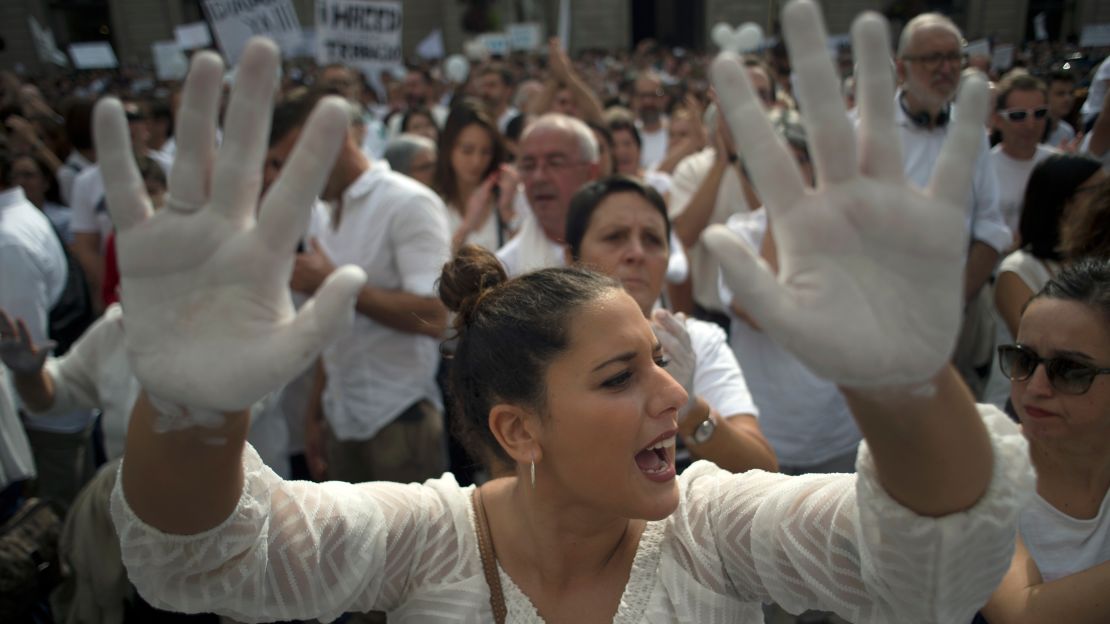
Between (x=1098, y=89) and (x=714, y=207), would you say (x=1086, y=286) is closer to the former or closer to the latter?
(x=714, y=207)

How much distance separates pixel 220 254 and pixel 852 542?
100 cm

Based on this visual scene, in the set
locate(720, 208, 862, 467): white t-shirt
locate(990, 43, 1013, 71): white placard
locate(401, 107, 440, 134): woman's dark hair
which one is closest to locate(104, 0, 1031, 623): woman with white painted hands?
locate(720, 208, 862, 467): white t-shirt

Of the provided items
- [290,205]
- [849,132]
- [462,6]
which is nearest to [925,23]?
[849,132]

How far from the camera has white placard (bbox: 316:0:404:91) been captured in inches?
293

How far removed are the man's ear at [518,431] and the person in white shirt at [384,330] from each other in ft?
4.83

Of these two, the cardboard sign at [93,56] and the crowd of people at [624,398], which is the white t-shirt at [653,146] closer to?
the crowd of people at [624,398]

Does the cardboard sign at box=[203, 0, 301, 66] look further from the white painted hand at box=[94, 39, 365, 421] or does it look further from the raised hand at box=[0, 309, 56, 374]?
the white painted hand at box=[94, 39, 365, 421]

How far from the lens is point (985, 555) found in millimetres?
1124

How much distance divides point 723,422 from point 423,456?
56.4 inches

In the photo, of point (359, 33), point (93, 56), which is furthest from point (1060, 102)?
point (93, 56)

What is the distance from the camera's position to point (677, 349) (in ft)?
6.75

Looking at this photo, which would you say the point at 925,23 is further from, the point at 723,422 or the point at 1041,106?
the point at 723,422

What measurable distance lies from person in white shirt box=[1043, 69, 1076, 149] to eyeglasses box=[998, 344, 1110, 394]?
405cm

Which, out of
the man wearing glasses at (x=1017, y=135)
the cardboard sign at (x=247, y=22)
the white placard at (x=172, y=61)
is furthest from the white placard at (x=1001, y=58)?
the white placard at (x=172, y=61)
